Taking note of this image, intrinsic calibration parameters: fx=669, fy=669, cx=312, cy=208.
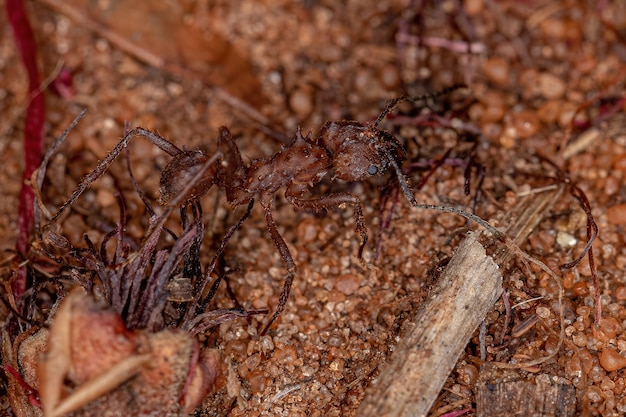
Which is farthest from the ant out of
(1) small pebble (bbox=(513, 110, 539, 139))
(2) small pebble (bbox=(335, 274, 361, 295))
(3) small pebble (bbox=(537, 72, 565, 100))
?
(3) small pebble (bbox=(537, 72, 565, 100))

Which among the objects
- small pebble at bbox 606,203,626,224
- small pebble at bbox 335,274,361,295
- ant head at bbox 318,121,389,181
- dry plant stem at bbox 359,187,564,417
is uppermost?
ant head at bbox 318,121,389,181

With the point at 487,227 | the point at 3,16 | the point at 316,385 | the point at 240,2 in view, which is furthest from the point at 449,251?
the point at 3,16

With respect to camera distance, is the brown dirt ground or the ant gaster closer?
the brown dirt ground

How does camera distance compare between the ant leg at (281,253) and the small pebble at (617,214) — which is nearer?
the ant leg at (281,253)

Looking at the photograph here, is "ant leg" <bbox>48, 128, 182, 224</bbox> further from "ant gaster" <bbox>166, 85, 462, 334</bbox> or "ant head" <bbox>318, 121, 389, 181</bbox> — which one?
"ant head" <bbox>318, 121, 389, 181</bbox>

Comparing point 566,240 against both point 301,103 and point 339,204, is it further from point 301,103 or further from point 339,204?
point 301,103

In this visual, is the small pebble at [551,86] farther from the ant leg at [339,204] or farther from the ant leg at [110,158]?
the ant leg at [110,158]

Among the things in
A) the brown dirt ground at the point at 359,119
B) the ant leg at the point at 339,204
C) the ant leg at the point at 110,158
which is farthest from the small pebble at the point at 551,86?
the ant leg at the point at 110,158
